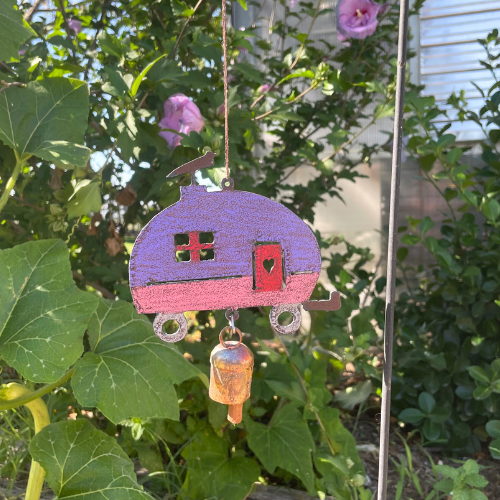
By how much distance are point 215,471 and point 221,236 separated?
817 mm

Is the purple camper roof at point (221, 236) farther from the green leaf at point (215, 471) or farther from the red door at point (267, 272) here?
the green leaf at point (215, 471)

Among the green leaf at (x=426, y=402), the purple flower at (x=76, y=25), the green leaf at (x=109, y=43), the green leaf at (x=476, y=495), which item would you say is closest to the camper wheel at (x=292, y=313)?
the green leaf at (x=476, y=495)

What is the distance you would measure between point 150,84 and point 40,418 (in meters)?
0.72

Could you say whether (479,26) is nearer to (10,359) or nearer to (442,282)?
(442,282)

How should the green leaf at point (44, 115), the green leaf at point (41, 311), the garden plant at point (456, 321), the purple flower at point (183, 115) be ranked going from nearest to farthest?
the green leaf at point (41, 311) < the green leaf at point (44, 115) < the purple flower at point (183, 115) < the garden plant at point (456, 321)

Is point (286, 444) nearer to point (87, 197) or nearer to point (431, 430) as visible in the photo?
point (431, 430)

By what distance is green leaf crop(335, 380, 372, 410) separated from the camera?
5.24 ft

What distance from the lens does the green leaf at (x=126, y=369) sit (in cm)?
94

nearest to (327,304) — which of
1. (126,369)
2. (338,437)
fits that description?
(126,369)

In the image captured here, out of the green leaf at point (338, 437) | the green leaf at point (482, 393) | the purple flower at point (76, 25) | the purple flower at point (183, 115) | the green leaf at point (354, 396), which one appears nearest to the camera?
the purple flower at point (183, 115)

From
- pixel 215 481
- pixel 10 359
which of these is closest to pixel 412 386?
pixel 215 481

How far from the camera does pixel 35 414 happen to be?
3.39 ft

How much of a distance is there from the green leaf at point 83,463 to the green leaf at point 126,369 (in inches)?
4.3

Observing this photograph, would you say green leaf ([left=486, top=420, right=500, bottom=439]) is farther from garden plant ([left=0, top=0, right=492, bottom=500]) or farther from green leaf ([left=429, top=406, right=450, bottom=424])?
green leaf ([left=429, top=406, right=450, bottom=424])
